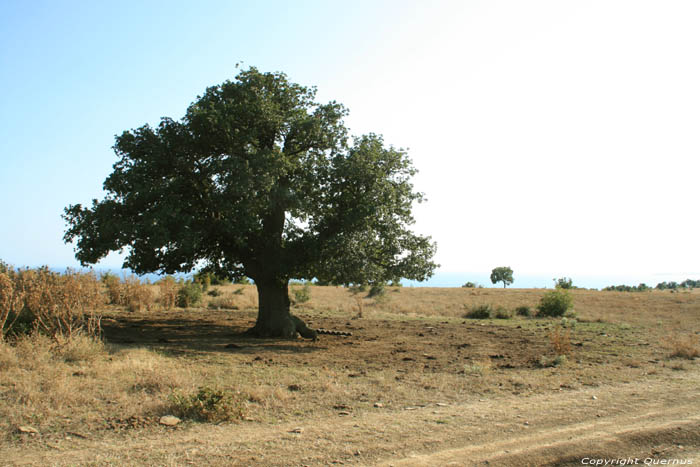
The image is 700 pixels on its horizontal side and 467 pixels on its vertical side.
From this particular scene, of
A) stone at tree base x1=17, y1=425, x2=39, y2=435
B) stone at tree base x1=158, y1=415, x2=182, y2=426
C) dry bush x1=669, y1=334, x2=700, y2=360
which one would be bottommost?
dry bush x1=669, y1=334, x2=700, y2=360

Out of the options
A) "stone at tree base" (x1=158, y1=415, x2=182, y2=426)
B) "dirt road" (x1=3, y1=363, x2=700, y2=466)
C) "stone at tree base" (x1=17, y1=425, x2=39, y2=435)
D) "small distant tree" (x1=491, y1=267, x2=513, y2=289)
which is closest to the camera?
"dirt road" (x1=3, y1=363, x2=700, y2=466)

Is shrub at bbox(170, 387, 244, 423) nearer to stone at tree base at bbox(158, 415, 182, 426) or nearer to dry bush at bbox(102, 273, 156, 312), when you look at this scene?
stone at tree base at bbox(158, 415, 182, 426)

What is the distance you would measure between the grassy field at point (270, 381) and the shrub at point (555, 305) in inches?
520

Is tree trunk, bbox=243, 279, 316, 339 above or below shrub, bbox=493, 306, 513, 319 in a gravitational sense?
above

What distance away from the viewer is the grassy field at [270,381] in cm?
597

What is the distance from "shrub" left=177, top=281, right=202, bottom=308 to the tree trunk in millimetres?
13117

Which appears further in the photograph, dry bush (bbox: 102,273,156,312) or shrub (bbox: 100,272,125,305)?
shrub (bbox: 100,272,125,305)

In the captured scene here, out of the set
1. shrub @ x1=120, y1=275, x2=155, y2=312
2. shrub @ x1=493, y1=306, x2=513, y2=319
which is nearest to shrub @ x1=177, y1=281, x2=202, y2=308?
shrub @ x1=120, y1=275, x2=155, y2=312

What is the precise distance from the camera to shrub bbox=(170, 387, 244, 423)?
6.86 meters

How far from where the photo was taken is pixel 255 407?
299 inches

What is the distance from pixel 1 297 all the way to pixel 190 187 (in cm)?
611

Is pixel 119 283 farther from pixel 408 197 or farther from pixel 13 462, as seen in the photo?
pixel 13 462

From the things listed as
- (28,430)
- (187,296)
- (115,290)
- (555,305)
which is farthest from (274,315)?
(555,305)

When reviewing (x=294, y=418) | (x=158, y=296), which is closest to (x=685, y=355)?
(x=294, y=418)
